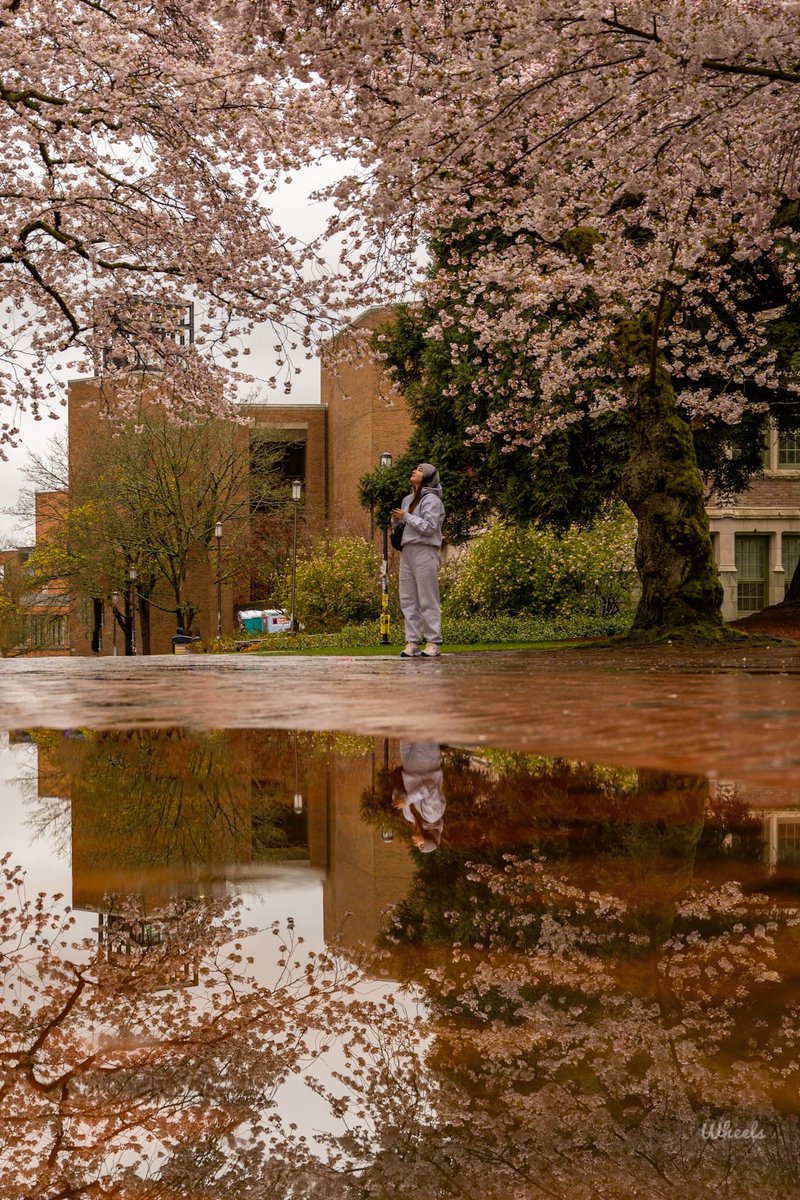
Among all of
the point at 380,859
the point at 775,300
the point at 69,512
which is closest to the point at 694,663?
the point at 380,859

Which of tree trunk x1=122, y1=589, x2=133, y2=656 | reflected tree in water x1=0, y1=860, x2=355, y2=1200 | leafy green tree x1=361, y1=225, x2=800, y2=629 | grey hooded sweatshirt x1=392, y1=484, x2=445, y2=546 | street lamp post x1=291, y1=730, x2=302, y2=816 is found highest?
leafy green tree x1=361, y1=225, x2=800, y2=629

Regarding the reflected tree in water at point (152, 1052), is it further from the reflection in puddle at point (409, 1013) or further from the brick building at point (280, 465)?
the brick building at point (280, 465)

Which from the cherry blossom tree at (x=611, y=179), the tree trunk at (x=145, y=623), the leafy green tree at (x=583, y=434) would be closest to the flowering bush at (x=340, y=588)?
the tree trunk at (x=145, y=623)

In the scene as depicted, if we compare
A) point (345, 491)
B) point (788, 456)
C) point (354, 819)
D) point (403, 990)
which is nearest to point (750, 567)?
point (788, 456)

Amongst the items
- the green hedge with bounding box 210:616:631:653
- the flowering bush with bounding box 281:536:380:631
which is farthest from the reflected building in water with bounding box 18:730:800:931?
the flowering bush with bounding box 281:536:380:631

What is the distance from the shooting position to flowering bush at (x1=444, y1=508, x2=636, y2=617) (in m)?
31.8

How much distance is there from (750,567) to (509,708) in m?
36.8

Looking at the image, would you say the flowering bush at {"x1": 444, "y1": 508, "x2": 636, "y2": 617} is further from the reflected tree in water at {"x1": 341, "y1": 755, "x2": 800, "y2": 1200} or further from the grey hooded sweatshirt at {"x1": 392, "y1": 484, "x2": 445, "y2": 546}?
the reflected tree in water at {"x1": 341, "y1": 755, "x2": 800, "y2": 1200}

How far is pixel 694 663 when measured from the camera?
1012 cm

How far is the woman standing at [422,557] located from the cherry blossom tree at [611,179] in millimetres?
3091

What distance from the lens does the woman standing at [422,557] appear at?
39.3ft

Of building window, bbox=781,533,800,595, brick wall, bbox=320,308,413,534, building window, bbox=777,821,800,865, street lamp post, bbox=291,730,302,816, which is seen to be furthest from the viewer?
brick wall, bbox=320,308,413,534

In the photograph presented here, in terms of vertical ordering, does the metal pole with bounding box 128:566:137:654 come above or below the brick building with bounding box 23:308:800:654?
below

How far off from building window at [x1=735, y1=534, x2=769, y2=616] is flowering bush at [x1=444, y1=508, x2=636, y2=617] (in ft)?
25.9
